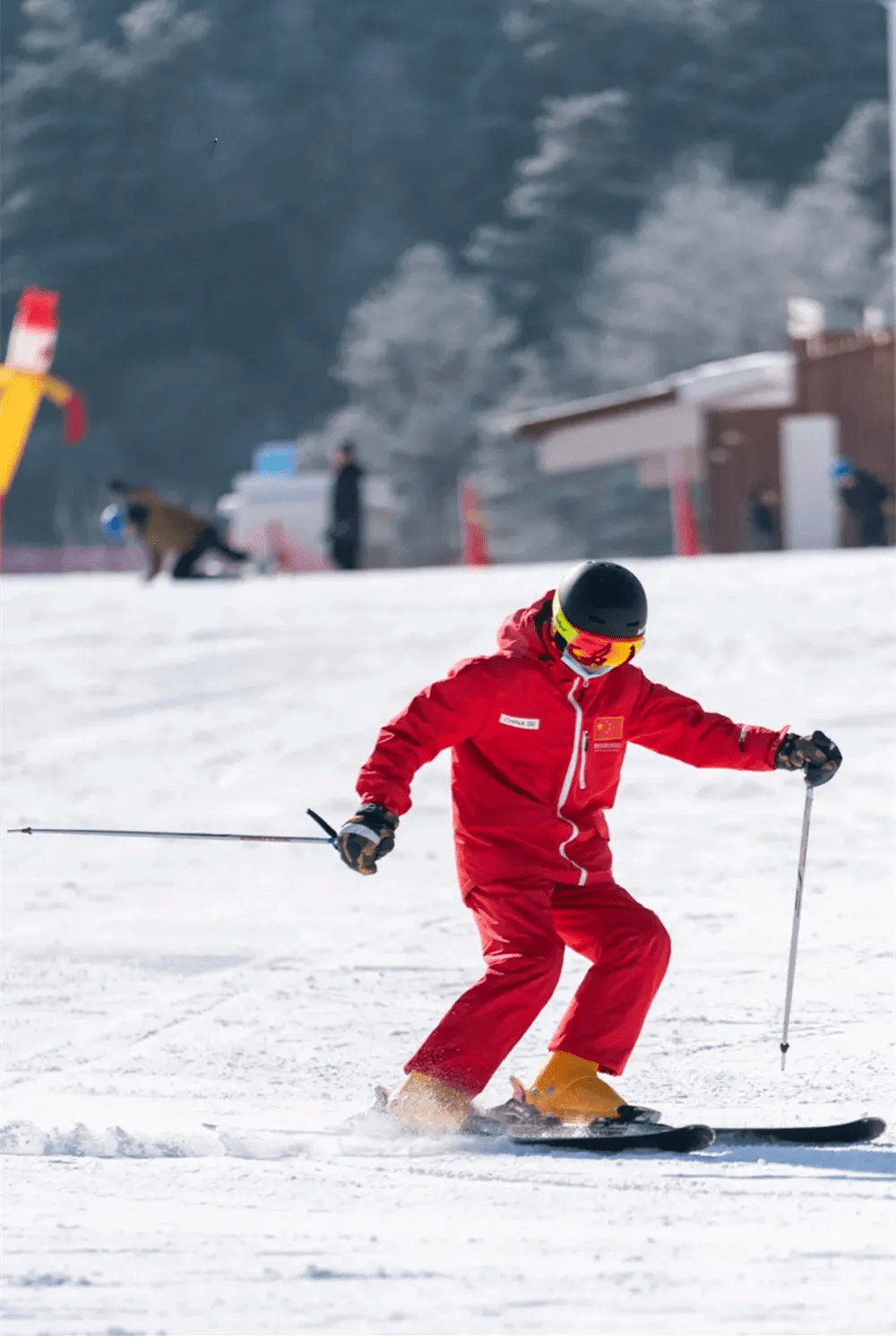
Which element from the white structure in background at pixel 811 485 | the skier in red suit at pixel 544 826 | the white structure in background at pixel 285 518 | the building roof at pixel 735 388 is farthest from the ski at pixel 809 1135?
the building roof at pixel 735 388

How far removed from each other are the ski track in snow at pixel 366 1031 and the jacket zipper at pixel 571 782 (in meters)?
0.52

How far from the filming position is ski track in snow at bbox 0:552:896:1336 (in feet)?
9.29

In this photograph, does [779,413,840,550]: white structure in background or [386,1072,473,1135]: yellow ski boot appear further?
[779,413,840,550]: white structure in background

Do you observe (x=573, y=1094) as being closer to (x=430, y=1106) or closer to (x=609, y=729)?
(x=430, y=1106)

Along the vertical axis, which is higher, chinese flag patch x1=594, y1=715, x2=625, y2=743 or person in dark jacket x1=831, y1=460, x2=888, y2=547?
person in dark jacket x1=831, y1=460, x2=888, y2=547

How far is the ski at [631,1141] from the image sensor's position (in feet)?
12.0

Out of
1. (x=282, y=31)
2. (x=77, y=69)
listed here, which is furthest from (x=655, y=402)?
(x=282, y=31)

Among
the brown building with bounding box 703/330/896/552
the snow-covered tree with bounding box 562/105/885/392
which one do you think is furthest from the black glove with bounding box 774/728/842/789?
the snow-covered tree with bounding box 562/105/885/392

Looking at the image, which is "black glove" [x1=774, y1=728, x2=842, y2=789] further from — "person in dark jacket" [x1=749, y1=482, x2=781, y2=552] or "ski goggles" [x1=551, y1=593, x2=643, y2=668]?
"person in dark jacket" [x1=749, y1=482, x2=781, y2=552]

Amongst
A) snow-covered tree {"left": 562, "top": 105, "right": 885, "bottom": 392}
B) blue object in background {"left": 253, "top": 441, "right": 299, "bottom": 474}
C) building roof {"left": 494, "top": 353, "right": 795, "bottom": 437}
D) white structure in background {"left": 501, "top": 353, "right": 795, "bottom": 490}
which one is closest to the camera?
building roof {"left": 494, "top": 353, "right": 795, "bottom": 437}

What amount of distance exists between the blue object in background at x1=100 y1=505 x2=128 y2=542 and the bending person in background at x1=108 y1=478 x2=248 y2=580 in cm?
7

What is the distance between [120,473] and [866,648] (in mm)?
54879

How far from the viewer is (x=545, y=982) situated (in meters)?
3.95

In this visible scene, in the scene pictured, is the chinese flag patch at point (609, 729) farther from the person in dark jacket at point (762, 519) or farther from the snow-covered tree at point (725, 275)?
the snow-covered tree at point (725, 275)
